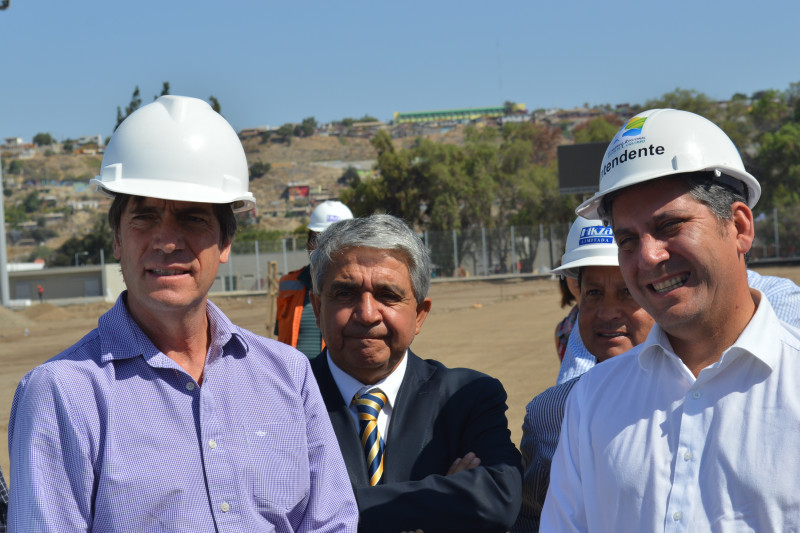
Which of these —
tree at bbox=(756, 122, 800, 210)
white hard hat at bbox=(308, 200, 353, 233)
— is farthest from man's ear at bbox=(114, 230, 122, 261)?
tree at bbox=(756, 122, 800, 210)

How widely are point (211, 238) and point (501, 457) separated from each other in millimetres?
1215

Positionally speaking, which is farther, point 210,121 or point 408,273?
point 408,273

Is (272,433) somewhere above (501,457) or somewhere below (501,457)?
above

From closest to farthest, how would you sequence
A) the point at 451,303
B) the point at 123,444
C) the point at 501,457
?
the point at 123,444 → the point at 501,457 → the point at 451,303

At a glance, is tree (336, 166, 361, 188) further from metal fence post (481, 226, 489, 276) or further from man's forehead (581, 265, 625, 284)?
man's forehead (581, 265, 625, 284)

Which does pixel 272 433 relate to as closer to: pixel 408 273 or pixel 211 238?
pixel 211 238

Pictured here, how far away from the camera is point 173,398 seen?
2.15 meters

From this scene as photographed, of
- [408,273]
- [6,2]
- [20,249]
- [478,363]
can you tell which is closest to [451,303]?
[478,363]

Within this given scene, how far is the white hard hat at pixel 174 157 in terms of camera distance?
2.35 metres

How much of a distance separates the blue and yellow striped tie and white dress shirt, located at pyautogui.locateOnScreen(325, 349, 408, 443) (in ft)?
0.06

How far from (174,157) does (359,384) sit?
1.06 metres

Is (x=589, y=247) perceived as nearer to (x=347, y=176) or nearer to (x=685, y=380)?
(x=685, y=380)

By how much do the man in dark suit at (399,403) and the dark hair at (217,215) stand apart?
0.60 m

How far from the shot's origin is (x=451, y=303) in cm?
2952
